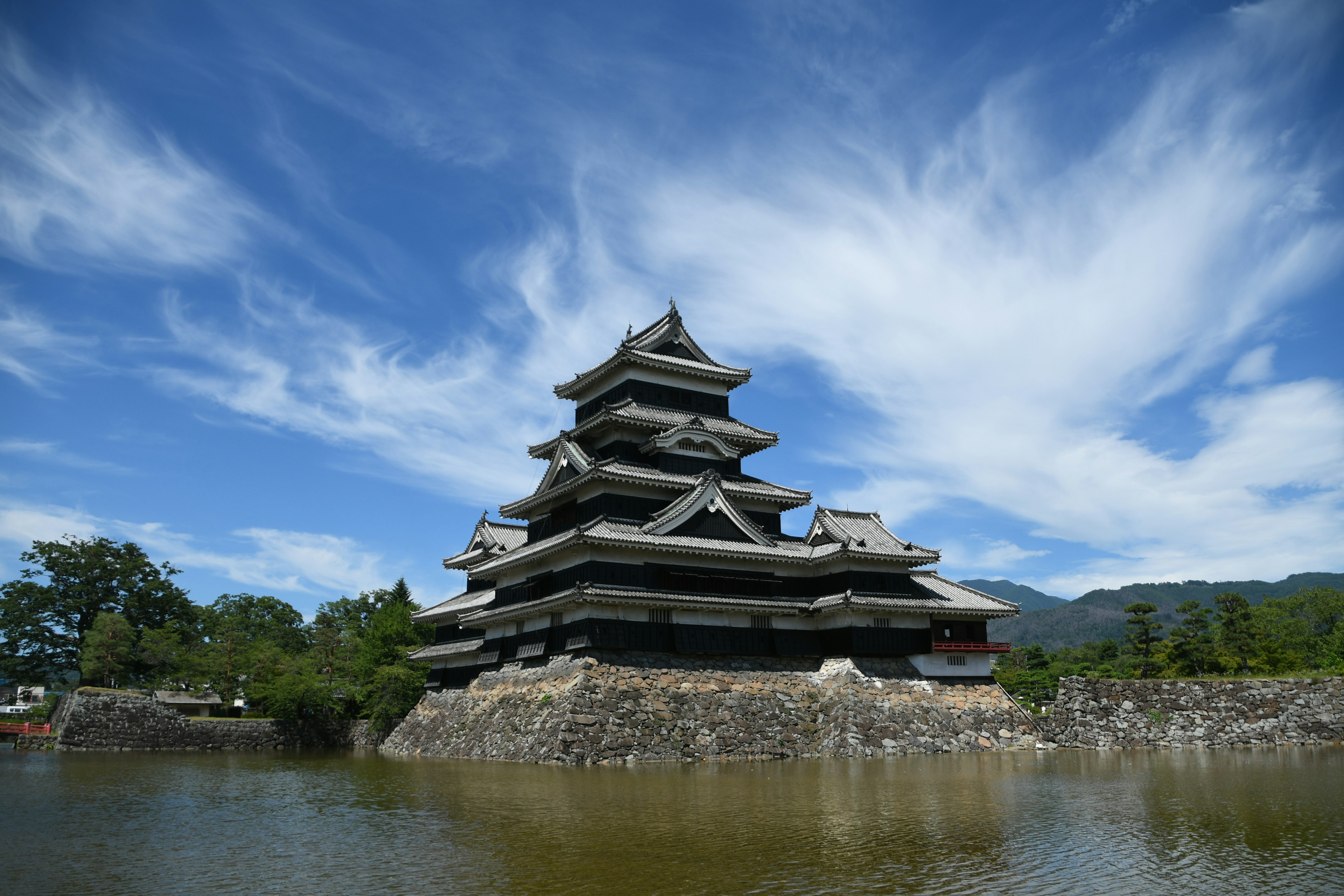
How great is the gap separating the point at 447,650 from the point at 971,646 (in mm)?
24847

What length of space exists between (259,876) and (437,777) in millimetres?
14539

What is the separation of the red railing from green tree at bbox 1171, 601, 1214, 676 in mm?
16930

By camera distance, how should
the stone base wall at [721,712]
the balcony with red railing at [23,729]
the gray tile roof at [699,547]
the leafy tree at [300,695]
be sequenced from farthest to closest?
1. the leafy tree at [300,695]
2. the balcony with red railing at [23,729]
3. the gray tile roof at [699,547]
4. the stone base wall at [721,712]

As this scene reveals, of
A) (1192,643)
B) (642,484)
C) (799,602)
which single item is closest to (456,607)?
(642,484)

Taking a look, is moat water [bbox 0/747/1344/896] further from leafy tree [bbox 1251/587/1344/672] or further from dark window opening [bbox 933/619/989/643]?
leafy tree [bbox 1251/587/1344/672]

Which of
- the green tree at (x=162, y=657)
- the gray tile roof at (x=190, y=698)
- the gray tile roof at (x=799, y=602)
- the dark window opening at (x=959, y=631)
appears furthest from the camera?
the green tree at (x=162, y=657)

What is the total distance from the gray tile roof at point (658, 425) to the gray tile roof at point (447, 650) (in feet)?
31.2

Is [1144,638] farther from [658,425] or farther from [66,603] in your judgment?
[66,603]

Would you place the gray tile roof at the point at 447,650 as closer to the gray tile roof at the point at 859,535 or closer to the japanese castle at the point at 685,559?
the japanese castle at the point at 685,559

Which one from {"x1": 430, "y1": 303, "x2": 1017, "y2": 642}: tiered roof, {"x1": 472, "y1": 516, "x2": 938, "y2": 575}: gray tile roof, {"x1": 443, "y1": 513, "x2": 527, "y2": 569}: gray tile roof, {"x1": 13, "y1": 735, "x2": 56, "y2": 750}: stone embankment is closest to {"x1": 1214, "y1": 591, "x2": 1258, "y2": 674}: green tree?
{"x1": 430, "y1": 303, "x2": 1017, "y2": 642}: tiered roof

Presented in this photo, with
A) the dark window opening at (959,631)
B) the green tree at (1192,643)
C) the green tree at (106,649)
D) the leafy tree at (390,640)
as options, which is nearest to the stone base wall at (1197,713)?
the dark window opening at (959,631)

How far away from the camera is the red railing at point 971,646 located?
119 ft

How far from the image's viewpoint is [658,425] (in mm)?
37500

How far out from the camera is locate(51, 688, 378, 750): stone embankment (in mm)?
42594
